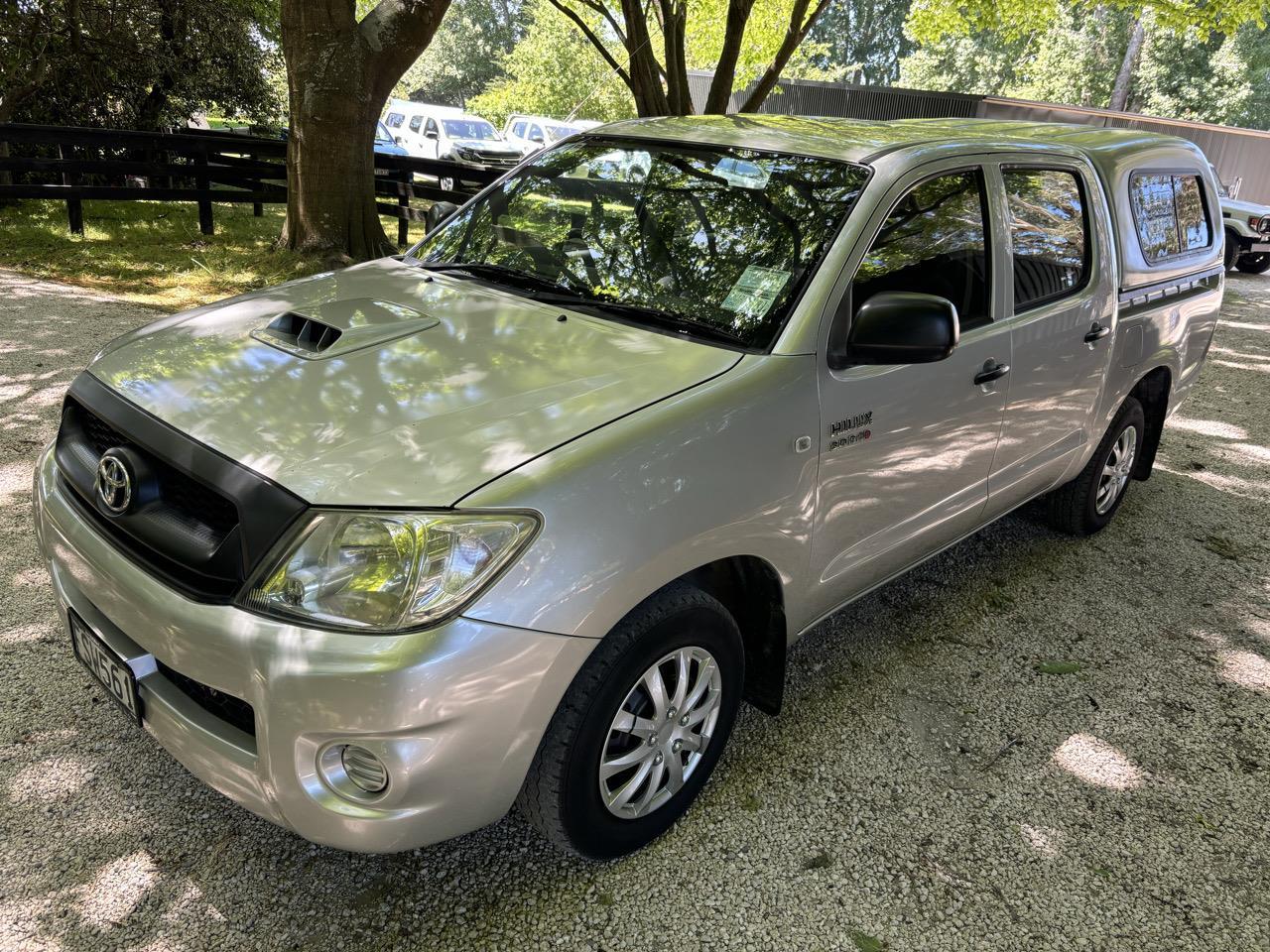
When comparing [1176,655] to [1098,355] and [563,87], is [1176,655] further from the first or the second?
[563,87]

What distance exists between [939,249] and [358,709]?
7.81 ft

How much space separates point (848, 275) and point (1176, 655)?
7.71 feet

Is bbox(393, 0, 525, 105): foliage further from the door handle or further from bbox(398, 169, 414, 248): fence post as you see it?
the door handle

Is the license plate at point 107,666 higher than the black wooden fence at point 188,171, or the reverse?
the black wooden fence at point 188,171

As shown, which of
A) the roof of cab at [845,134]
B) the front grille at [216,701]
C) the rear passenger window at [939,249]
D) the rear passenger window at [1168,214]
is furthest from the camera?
the rear passenger window at [1168,214]

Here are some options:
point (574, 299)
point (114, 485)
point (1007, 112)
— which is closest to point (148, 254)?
point (574, 299)

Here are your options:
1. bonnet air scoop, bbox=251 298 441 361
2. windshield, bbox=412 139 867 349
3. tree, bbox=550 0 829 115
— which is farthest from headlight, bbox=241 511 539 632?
tree, bbox=550 0 829 115

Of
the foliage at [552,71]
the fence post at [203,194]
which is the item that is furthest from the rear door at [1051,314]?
the foliage at [552,71]

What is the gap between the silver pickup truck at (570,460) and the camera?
78.3 inches

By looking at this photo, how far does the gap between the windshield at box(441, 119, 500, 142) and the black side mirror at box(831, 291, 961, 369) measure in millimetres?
22300

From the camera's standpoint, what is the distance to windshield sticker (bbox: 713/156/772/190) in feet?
10.1

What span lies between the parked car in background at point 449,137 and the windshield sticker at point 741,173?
59.3ft

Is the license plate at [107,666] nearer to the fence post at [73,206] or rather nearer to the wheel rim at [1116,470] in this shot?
the wheel rim at [1116,470]

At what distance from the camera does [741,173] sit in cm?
314
